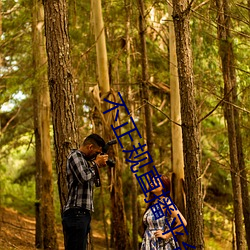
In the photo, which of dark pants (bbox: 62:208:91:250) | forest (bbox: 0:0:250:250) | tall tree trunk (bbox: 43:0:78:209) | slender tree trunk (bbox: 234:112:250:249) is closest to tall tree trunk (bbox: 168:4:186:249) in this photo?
forest (bbox: 0:0:250:250)

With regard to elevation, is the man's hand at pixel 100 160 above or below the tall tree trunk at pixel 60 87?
below

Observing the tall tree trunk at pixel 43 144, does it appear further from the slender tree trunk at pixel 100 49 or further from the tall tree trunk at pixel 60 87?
the tall tree trunk at pixel 60 87

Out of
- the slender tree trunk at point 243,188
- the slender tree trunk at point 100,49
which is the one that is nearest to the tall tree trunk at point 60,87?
the slender tree trunk at point 100,49

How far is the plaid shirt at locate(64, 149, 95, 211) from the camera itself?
5.23 meters

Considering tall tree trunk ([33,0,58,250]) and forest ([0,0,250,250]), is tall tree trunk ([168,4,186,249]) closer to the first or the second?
forest ([0,0,250,250])

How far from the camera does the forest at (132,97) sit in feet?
20.7

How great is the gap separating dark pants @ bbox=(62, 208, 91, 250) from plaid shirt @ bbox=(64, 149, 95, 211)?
0.22 ft

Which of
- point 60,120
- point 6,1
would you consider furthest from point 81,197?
point 6,1

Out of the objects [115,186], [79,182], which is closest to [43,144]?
[115,186]

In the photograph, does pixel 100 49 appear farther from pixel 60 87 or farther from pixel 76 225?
pixel 76 225

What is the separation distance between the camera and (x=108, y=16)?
14.2 meters

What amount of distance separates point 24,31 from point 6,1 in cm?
121

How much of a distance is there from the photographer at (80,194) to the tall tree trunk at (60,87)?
2.86ft

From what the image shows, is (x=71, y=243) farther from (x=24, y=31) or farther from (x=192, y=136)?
(x=24, y=31)
